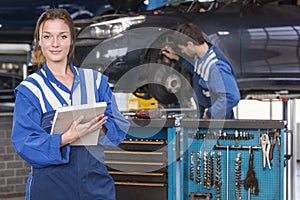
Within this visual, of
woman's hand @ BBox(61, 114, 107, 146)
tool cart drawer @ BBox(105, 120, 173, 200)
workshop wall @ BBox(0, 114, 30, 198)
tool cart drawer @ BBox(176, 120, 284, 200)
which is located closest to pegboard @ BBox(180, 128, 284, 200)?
tool cart drawer @ BBox(176, 120, 284, 200)

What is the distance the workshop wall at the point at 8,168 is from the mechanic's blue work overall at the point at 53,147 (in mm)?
3590

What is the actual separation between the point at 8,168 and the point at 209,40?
239 centimetres

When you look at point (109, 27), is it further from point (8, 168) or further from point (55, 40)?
point (55, 40)

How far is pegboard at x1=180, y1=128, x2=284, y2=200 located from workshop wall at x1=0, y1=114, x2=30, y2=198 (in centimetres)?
270

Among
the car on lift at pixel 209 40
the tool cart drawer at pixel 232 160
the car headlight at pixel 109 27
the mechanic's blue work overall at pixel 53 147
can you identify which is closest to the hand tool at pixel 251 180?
the tool cart drawer at pixel 232 160

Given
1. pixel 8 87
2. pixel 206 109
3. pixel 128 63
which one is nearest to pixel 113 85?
pixel 128 63

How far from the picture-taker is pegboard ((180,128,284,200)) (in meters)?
2.60

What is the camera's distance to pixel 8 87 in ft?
23.6

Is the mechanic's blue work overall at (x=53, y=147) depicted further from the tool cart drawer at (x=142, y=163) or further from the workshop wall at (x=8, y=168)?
the workshop wall at (x=8, y=168)

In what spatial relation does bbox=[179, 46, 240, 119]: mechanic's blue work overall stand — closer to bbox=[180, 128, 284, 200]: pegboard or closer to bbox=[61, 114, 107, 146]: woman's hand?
bbox=[180, 128, 284, 200]: pegboard

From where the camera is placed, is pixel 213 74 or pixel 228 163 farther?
pixel 213 74

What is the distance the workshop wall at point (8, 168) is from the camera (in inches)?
194

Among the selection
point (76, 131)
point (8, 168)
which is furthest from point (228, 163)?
point (8, 168)

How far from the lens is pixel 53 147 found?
1.43 m
